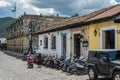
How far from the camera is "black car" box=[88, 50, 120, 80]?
13.6 m

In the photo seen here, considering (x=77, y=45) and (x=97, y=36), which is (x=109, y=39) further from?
(x=77, y=45)

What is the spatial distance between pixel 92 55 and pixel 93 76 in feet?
3.70

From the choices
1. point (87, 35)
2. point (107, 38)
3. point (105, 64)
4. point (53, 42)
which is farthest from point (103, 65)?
point (53, 42)

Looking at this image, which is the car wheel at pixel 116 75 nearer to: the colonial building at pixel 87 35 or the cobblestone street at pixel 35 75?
the cobblestone street at pixel 35 75

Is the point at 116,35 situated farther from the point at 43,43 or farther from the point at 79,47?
the point at 43,43

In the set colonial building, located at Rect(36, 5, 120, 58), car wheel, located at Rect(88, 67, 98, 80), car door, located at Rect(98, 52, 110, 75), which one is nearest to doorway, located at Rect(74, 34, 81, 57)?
colonial building, located at Rect(36, 5, 120, 58)

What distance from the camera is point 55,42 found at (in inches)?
1155

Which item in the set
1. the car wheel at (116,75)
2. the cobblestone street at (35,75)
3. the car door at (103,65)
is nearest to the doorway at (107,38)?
the cobblestone street at (35,75)

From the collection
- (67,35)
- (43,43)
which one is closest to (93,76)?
(67,35)

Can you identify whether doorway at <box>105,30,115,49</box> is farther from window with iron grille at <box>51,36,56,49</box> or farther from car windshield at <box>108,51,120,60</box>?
window with iron grille at <box>51,36,56,49</box>

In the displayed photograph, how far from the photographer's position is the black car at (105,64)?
13.6 metres

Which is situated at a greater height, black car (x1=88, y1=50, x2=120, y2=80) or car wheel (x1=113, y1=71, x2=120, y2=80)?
black car (x1=88, y1=50, x2=120, y2=80)

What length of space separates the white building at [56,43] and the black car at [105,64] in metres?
9.65

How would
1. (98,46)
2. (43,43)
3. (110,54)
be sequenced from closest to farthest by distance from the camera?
1. (110,54)
2. (98,46)
3. (43,43)
